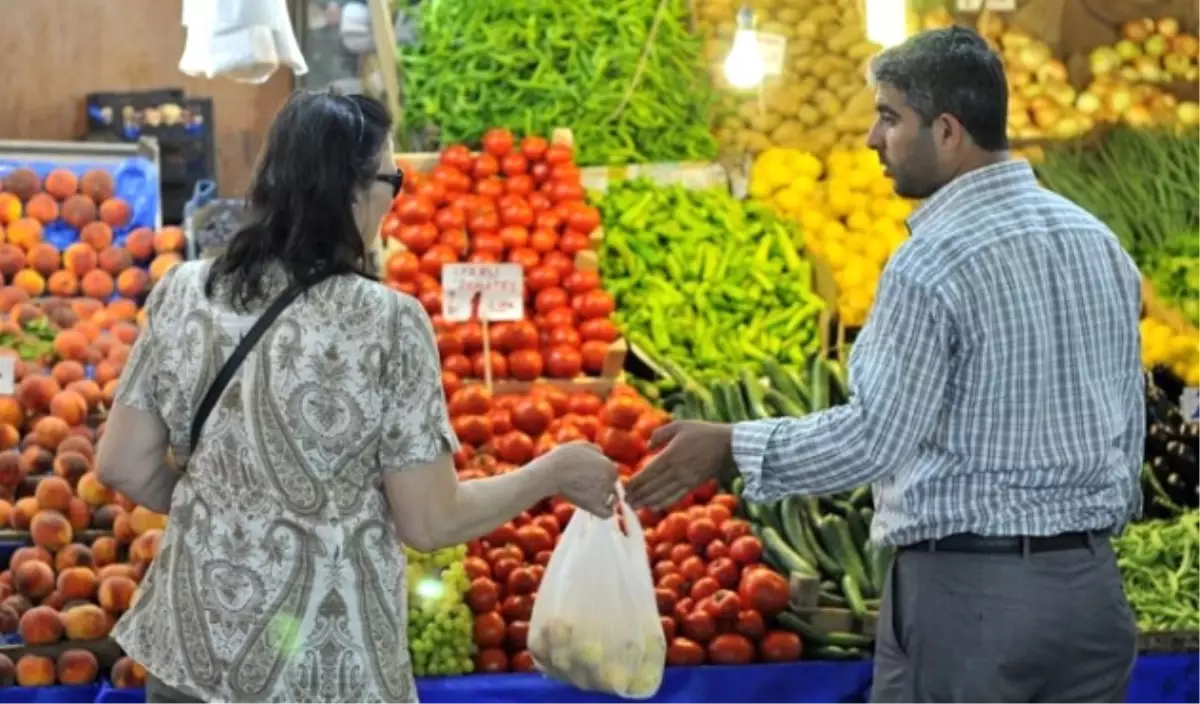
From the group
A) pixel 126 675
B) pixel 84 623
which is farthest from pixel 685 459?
pixel 84 623

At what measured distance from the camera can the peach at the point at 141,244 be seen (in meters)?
6.20

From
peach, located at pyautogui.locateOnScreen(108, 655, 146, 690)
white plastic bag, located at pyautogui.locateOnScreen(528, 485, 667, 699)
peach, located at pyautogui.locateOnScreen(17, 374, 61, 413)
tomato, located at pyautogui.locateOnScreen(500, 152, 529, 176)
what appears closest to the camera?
white plastic bag, located at pyautogui.locateOnScreen(528, 485, 667, 699)

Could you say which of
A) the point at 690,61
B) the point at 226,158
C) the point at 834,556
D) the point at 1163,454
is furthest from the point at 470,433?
the point at 226,158

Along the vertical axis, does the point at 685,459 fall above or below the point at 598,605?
above

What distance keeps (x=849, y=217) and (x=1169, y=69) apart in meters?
1.59

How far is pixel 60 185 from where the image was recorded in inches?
250

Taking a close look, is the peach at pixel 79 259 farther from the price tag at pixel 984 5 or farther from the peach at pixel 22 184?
the price tag at pixel 984 5

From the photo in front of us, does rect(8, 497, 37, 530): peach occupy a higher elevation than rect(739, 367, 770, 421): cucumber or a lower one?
lower

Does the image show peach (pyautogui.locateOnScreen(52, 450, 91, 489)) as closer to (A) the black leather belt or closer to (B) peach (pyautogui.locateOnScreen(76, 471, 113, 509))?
(B) peach (pyautogui.locateOnScreen(76, 471, 113, 509))

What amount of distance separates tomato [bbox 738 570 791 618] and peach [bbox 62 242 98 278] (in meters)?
2.87

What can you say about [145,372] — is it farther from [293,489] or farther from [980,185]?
[980,185]

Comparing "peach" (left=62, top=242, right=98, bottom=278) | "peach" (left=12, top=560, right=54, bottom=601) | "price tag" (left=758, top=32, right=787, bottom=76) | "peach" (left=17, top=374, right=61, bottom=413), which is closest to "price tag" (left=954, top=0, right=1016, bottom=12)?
"price tag" (left=758, top=32, right=787, bottom=76)

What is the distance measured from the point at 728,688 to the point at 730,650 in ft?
0.29

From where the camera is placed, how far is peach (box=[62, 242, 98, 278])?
239 inches
